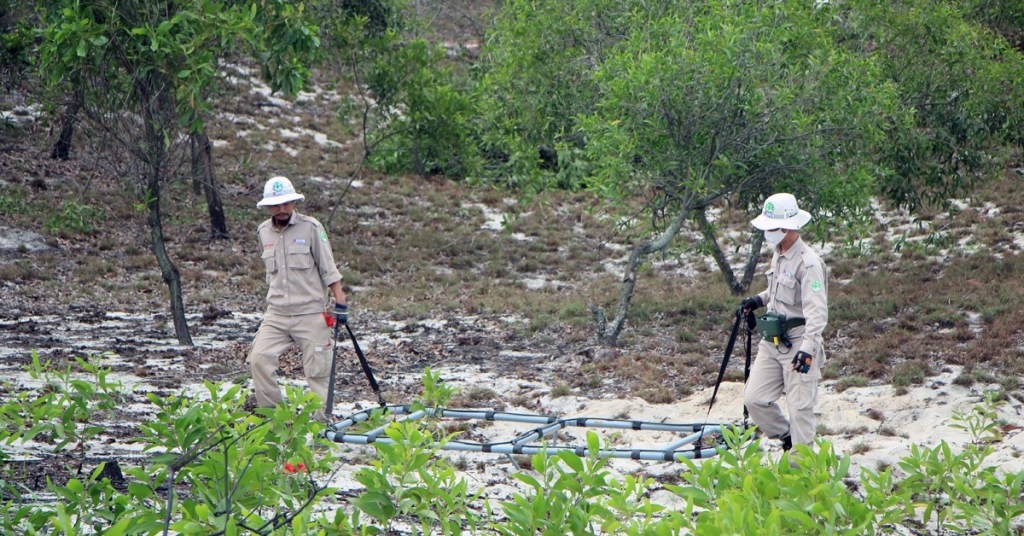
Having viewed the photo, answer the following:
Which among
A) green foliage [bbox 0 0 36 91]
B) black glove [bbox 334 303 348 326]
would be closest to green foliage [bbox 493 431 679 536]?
black glove [bbox 334 303 348 326]

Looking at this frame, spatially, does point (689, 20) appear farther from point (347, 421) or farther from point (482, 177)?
point (347, 421)

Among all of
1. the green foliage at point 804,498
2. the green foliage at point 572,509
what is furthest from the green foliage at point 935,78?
the green foliage at point 572,509

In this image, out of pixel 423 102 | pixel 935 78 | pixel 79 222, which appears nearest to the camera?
pixel 935 78

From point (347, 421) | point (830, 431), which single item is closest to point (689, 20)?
point (830, 431)

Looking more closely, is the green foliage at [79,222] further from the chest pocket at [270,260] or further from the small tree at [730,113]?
the small tree at [730,113]

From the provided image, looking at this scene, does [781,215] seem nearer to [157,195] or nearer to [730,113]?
[730,113]

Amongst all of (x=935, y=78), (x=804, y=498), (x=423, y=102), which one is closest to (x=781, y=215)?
(x=804, y=498)

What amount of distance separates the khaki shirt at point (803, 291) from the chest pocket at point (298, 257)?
328 centimetres

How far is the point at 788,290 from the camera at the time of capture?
720 centimetres

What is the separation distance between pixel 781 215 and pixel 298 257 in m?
3.42

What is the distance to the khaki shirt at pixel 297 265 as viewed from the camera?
26.9 feet

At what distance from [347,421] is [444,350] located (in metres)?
4.20

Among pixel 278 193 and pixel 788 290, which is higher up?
pixel 278 193

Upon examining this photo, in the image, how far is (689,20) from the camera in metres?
12.6
